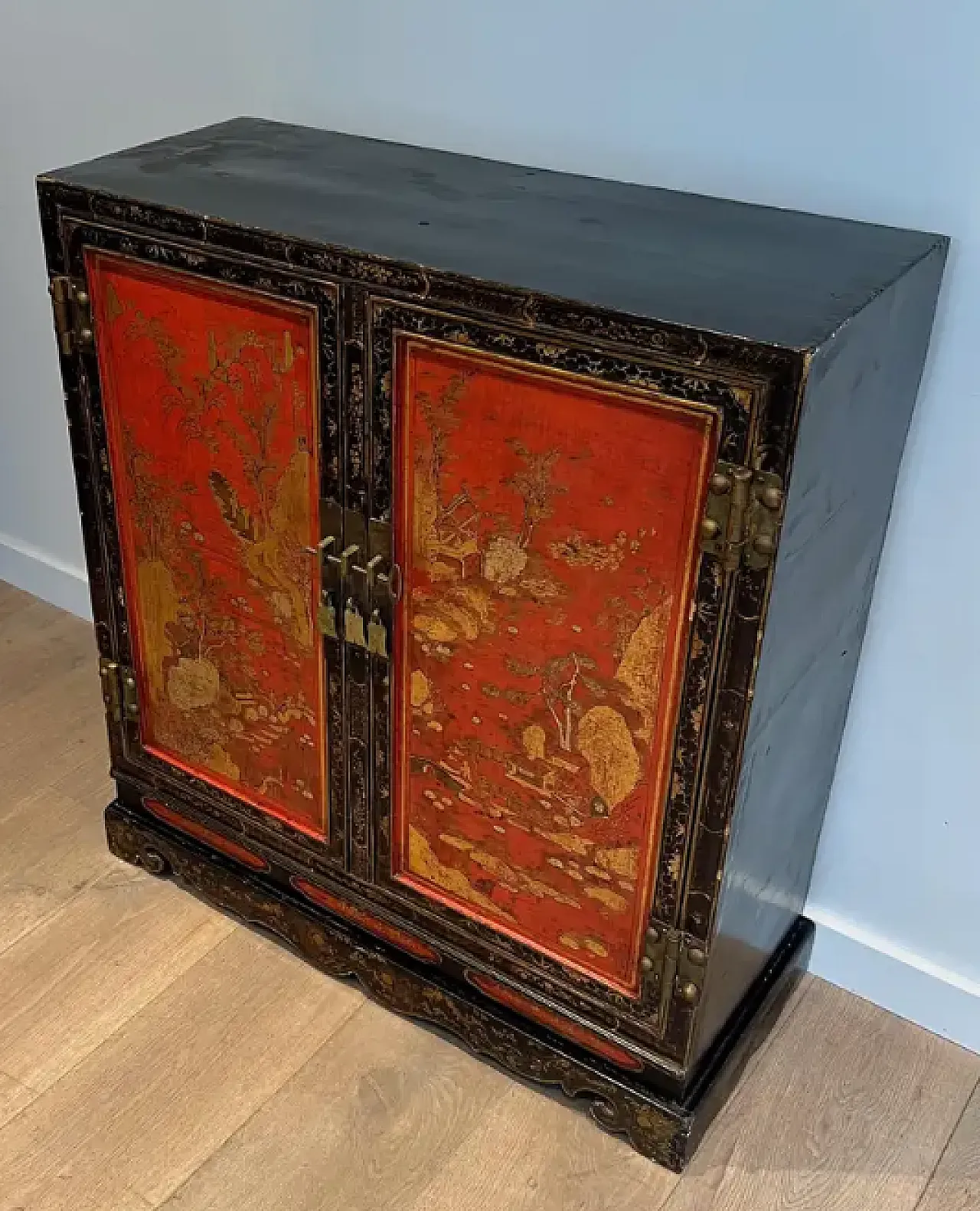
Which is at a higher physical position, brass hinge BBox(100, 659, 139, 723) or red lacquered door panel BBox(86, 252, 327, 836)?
red lacquered door panel BBox(86, 252, 327, 836)

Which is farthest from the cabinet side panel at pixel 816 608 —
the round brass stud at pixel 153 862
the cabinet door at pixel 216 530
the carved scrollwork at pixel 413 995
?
the round brass stud at pixel 153 862

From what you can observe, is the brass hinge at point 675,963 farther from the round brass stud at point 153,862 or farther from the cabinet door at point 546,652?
the round brass stud at point 153,862

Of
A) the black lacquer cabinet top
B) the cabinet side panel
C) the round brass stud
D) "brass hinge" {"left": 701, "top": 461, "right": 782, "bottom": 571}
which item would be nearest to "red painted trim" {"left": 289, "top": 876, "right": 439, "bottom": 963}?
the round brass stud

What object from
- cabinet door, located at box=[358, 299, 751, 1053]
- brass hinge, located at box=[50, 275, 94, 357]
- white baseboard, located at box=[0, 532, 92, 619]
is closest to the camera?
cabinet door, located at box=[358, 299, 751, 1053]

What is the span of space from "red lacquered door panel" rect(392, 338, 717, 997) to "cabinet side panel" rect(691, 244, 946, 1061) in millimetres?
87

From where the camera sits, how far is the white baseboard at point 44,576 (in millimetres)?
2432

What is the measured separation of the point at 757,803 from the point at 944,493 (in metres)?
0.40

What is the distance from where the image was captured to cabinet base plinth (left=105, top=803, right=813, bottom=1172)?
152 centimetres

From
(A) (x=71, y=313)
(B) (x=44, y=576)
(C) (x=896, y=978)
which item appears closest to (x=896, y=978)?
(C) (x=896, y=978)

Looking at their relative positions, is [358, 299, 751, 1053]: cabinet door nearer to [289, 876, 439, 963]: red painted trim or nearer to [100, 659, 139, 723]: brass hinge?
[289, 876, 439, 963]: red painted trim

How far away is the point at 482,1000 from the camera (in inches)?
63.2

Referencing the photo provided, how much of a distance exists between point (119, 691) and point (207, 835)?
0.23 meters

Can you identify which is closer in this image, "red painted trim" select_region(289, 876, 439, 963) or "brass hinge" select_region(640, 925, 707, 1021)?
"brass hinge" select_region(640, 925, 707, 1021)

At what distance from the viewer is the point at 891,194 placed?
1.33 m
